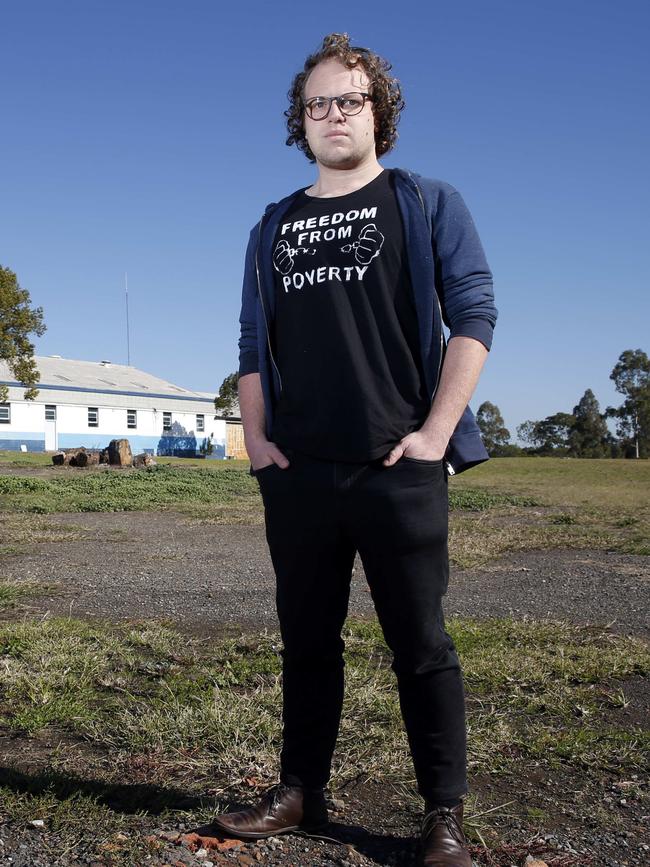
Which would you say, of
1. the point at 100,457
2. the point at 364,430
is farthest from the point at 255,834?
the point at 100,457

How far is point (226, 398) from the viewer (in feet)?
178

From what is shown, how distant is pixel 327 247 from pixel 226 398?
52.3 meters

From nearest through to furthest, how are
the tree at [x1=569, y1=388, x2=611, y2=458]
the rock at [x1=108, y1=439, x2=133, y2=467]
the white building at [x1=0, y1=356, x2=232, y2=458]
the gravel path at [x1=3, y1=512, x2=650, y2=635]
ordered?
the gravel path at [x1=3, y1=512, x2=650, y2=635], the rock at [x1=108, y1=439, x2=133, y2=467], the white building at [x1=0, y1=356, x2=232, y2=458], the tree at [x1=569, y1=388, x2=611, y2=458]

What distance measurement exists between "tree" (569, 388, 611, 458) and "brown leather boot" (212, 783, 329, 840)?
6644 cm

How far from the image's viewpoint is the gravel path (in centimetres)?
547

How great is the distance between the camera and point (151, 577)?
271 inches

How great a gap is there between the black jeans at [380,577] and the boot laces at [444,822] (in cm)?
4

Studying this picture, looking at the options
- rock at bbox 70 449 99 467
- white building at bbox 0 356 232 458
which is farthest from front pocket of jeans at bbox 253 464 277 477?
white building at bbox 0 356 232 458

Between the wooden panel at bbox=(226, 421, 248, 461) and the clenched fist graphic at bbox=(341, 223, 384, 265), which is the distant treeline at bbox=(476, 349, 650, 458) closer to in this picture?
the wooden panel at bbox=(226, 421, 248, 461)

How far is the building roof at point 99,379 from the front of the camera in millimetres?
45031

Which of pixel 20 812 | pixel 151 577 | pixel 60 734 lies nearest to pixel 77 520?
pixel 151 577

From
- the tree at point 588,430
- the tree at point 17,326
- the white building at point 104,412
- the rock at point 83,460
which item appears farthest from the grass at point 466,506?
the tree at point 588,430

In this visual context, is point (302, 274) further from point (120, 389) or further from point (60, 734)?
point (120, 389)

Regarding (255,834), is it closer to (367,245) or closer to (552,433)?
(367,245)
